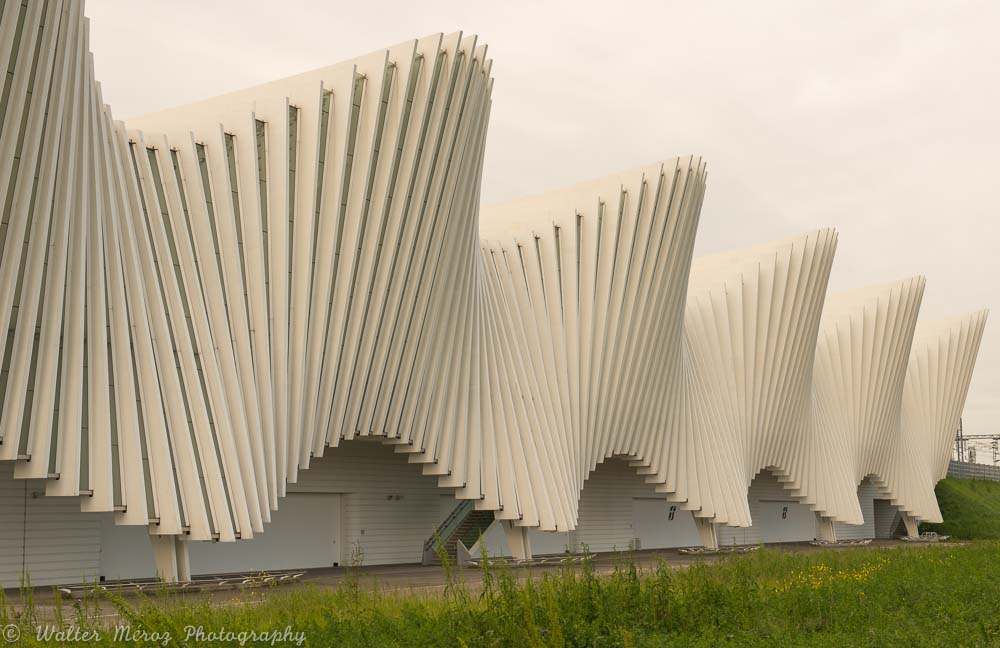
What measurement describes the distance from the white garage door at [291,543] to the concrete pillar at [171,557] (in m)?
5.57

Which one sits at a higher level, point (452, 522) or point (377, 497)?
point (377, 497)

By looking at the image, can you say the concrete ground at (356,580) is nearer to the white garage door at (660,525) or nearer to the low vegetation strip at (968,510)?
the white garage door at (660,525)

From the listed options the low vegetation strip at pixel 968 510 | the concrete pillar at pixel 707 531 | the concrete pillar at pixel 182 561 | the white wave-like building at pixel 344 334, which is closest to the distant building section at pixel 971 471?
the low vegetation strip at pixel 968 510

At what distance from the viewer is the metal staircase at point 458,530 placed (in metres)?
31.5

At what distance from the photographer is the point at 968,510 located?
203ft

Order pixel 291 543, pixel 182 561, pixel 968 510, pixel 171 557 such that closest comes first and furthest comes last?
pixel 171 557 < pixel 182 561 < pixel 291 543 < pixel 968 510

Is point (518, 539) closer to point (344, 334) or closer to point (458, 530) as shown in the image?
point (458, 530)

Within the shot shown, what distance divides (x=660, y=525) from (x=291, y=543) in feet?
59.7

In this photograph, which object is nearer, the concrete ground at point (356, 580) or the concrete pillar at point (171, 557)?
the concrete ground at point (356, 580)

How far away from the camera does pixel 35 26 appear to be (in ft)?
56.3

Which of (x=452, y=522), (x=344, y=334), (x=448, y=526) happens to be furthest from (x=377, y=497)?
(x=344, y=334)

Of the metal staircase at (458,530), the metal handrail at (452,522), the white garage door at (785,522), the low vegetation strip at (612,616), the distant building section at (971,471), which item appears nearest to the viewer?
the low vegetation strip at (612,616)

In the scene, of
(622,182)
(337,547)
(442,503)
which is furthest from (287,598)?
(622,182)

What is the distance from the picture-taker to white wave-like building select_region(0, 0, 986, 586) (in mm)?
18562
